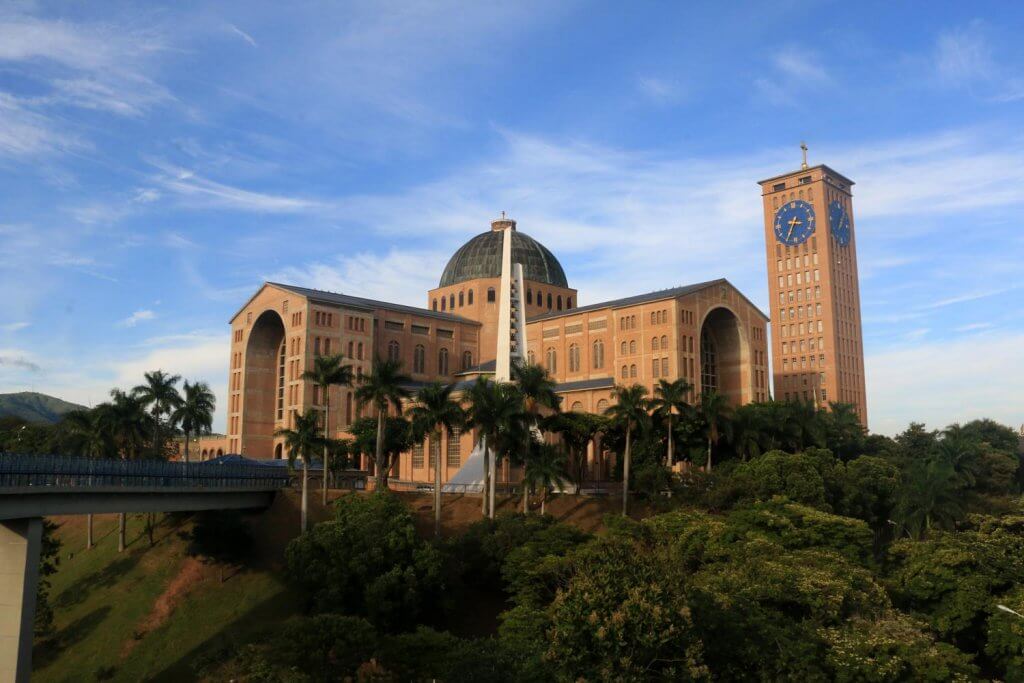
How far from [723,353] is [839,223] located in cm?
3520

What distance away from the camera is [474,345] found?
10981 centimetres

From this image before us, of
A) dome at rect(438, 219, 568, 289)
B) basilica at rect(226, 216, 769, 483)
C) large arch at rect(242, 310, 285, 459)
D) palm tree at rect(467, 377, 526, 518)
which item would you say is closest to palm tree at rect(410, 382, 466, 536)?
palm tree at rect(467, 377, 526, 518)

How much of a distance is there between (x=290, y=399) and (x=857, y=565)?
64039 mm

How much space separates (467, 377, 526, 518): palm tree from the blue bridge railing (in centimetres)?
1546

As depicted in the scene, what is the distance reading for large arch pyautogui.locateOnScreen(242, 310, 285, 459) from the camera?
100 m

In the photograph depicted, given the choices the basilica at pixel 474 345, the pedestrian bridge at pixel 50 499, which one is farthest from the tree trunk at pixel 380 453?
the basilica at pixel 474 345

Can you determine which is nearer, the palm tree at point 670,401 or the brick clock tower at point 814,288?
the palm tree at point 670,401

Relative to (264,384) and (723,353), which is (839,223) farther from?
(264,384)

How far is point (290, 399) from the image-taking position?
96.2 meters

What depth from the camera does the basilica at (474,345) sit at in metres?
88.8

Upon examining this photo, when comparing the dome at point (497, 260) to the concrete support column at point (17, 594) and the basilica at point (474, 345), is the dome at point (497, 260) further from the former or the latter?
the concrete support column at point (17, 594)

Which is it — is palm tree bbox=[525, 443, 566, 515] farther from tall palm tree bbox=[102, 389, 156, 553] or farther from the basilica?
tall palm tree bbox=[102, 389, 156, 553]

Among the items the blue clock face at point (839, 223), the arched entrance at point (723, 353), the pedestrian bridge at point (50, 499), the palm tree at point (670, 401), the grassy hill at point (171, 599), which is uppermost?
the blue clock face at point (839, 223)

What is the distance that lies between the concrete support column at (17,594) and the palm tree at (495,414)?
26.6 meters
